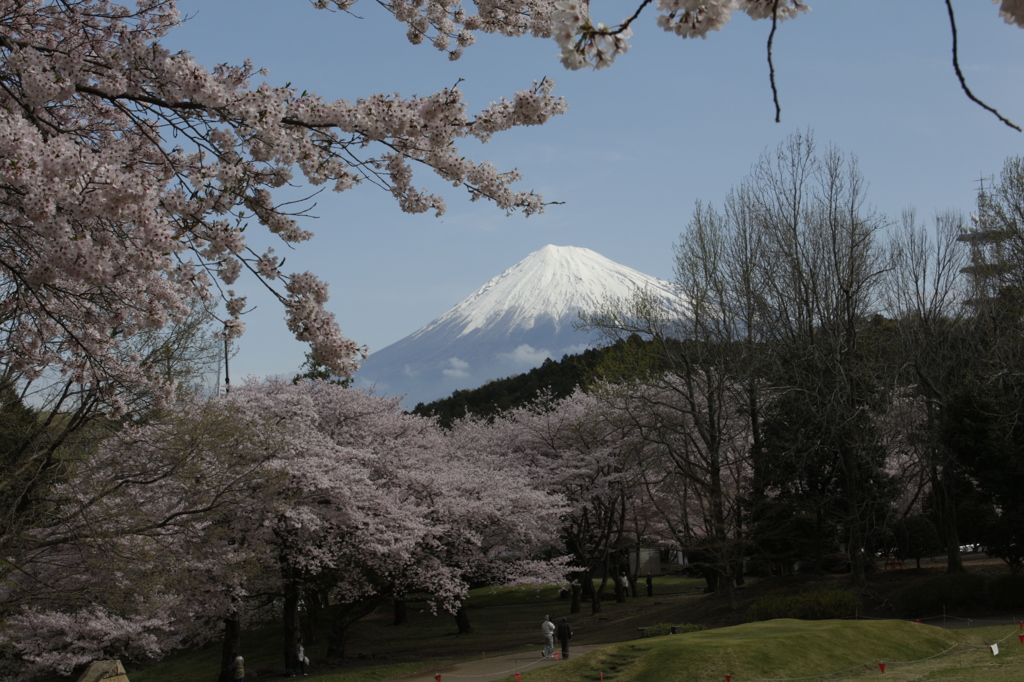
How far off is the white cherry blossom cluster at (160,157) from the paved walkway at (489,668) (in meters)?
11.8

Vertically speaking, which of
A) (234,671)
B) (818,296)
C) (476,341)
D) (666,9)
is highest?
(476,341)

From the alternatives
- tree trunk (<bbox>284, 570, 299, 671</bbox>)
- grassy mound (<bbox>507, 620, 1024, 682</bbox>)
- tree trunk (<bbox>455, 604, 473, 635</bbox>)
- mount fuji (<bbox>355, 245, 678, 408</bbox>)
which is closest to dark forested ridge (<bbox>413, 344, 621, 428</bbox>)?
tree trunk (<bbox>455, 604, 473, 635</bbox>)

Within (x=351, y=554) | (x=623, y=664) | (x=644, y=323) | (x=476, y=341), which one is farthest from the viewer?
(x=476, y=341)

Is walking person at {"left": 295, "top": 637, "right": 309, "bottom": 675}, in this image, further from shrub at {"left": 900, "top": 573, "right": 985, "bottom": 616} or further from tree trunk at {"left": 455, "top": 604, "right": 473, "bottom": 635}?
shrub at {"left": 900, "top": 573, "right": 985, "bottom": 616}

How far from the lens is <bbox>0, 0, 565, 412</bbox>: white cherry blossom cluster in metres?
4.13

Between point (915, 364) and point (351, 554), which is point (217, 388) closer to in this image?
point (351, 554)

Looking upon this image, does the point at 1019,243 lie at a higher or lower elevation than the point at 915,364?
higher

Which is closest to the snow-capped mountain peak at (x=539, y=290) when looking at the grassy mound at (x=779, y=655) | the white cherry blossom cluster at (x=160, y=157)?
the grassy mound at (x=779, y=655)

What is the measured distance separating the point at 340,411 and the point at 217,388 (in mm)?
4616

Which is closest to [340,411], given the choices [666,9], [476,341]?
[666,9]

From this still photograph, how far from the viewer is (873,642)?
12945 millimetres

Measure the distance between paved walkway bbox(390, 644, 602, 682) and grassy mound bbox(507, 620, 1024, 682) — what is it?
3456mm

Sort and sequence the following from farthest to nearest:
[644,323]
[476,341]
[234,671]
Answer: [476,341] < [644,323] < [234,671]

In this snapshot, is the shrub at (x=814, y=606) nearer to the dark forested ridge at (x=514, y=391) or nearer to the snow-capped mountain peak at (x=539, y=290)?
the dark forested ridge at (x=514, y=391)
